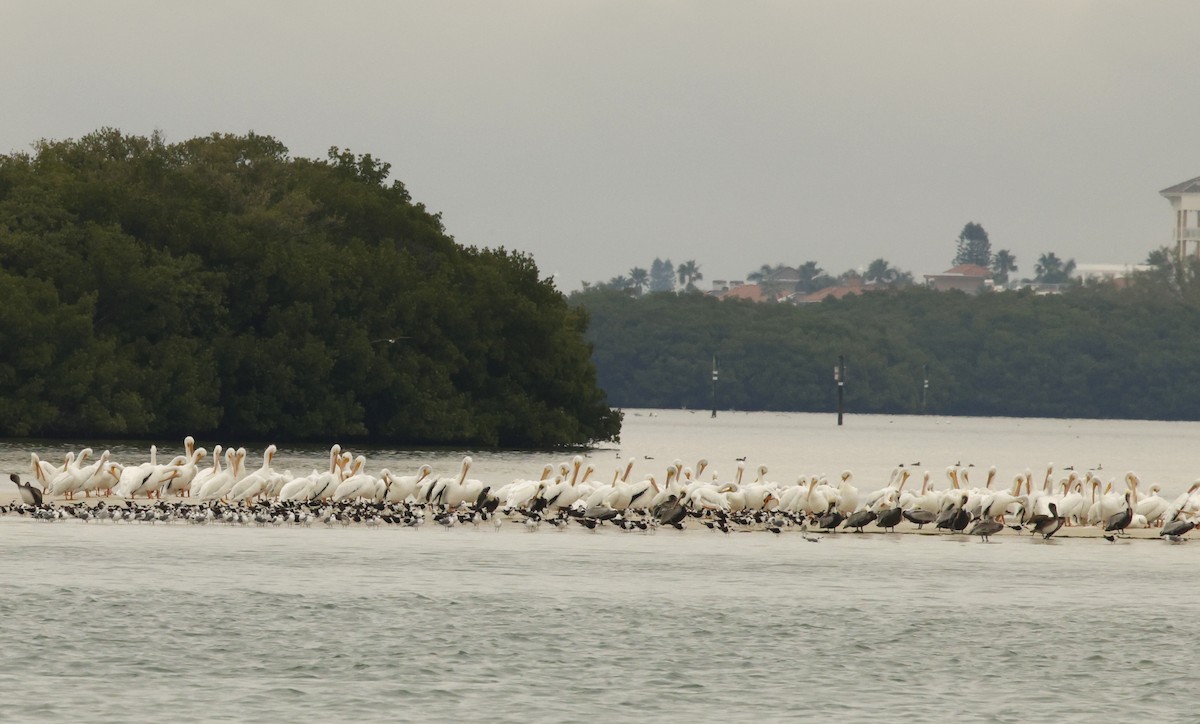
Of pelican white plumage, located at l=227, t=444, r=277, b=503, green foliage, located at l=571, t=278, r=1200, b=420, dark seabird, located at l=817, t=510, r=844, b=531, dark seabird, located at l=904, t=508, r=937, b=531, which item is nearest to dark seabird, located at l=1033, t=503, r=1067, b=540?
dark seabird, located at l=904, t=508, r=937, b=531

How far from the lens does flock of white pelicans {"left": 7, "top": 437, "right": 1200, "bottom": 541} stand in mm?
37656

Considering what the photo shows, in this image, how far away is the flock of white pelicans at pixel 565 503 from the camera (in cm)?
3766

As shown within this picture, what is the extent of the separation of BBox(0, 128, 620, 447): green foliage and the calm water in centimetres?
3394

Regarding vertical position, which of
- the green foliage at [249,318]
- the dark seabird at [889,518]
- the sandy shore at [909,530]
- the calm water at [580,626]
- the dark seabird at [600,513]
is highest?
the green foliage at [249,318]

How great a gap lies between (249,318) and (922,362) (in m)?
126

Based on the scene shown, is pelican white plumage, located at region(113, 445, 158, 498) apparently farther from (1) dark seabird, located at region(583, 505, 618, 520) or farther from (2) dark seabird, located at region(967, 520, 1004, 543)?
(2) dark seabird, located at region(967, 520, 1004, 543)

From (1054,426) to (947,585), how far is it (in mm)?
133574

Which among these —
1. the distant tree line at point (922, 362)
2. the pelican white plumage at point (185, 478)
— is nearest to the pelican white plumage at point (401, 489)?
the pelican white plumage at point (185, 478)

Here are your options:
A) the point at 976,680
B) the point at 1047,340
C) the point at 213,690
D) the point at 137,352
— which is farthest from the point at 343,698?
the point at 1047,340

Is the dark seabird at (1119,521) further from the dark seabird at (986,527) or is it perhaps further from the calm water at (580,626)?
the dark seabird at (986,527)

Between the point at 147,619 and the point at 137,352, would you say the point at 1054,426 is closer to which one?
the point at 137,352

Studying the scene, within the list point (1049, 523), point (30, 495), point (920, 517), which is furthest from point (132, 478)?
point (1049, 523)

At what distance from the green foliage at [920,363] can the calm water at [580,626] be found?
15189cm

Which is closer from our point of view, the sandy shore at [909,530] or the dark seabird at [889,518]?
the dark seabird at [889,518]
